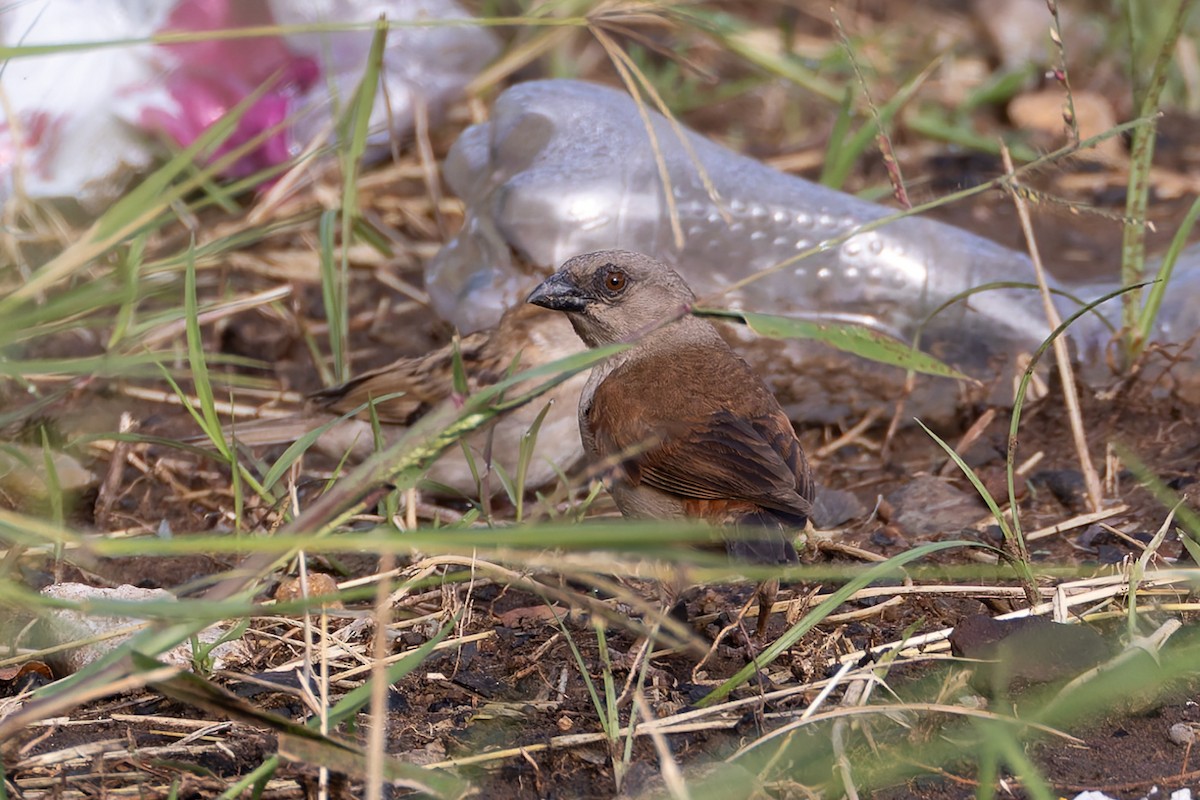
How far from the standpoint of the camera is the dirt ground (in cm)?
246

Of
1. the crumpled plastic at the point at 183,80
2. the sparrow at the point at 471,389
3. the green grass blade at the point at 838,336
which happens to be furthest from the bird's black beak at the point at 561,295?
the crumpled plastic at the point at 183,80

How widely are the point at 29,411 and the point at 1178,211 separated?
4.82 m

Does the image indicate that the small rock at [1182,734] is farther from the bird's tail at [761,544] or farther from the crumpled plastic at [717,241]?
the crumpled plastic at [717,241]

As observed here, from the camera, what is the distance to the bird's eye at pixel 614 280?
370 cm

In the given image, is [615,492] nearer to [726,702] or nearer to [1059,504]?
[726,702]

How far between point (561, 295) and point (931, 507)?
1.26 m

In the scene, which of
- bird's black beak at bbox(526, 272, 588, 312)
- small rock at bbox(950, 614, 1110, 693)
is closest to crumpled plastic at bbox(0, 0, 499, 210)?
bird's black beak at bbox(526, 272, 588, 312)

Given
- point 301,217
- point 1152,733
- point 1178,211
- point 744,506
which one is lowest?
point 1178,211

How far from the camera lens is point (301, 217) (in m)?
4.10

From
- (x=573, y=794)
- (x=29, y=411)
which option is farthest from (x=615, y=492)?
(x=29, y=411)

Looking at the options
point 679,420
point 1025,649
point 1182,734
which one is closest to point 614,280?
point 679,420

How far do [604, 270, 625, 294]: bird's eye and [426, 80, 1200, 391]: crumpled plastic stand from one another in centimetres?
122

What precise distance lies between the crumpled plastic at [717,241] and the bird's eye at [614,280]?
122cm

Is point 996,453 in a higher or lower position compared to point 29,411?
lower
